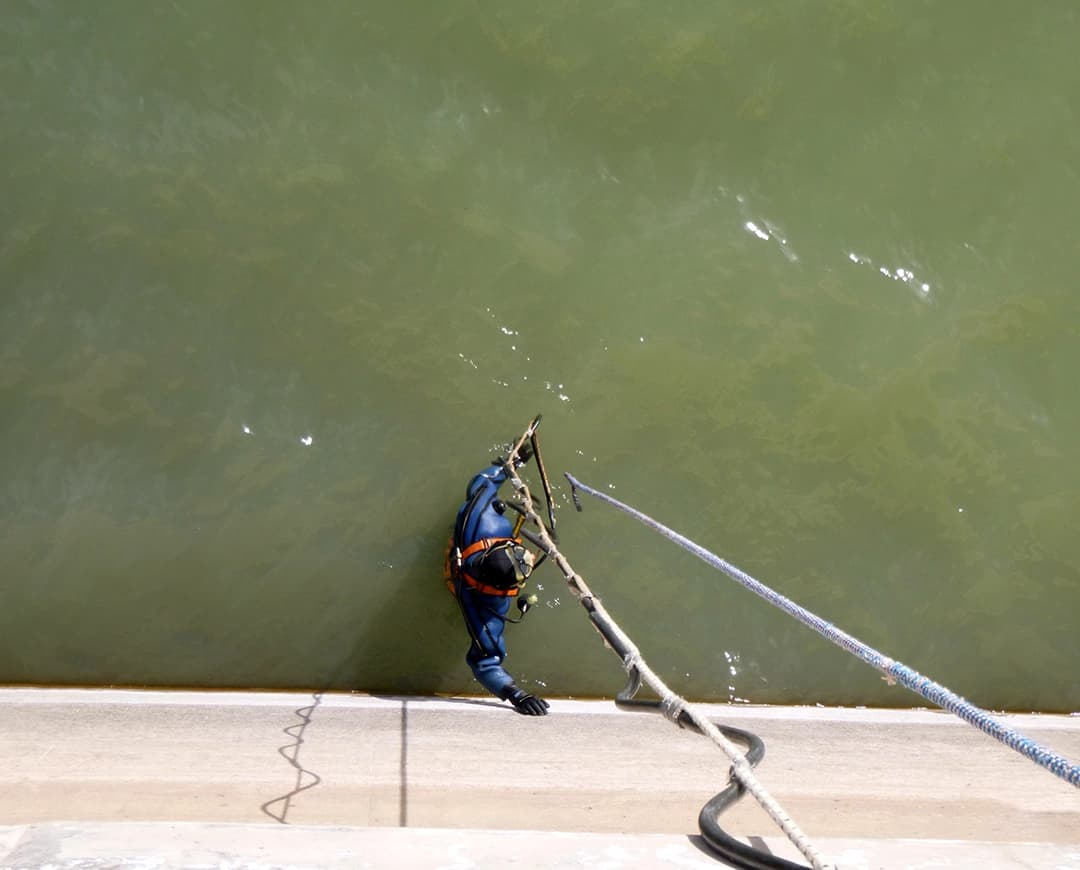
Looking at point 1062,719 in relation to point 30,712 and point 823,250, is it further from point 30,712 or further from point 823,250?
point 30,712

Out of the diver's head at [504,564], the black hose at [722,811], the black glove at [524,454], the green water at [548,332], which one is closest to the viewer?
the black hose at [722,811]

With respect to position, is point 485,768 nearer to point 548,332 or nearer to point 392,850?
point 548,332

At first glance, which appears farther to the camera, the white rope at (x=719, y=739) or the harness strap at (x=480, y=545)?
the harness strap at (x=480, y=545)

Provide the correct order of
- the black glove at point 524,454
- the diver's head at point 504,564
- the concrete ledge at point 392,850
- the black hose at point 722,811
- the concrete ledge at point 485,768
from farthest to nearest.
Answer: the black glove at point 524,454
the diver's head at point 504,564
the concrete ledge at point 485,768
the black hose at point 722,811
the concrete ledge at point 392,850

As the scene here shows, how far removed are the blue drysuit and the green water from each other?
9.2 inches

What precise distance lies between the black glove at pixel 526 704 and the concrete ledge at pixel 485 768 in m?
0.04

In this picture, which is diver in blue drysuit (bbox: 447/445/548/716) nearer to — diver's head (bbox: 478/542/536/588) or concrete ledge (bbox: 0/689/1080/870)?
diver's head (bbox: 478/542/536/588)

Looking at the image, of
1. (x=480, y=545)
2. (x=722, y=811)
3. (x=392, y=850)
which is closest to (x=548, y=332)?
(x=480, y=545)

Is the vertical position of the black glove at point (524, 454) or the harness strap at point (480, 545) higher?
the black glove at point (524, 454)

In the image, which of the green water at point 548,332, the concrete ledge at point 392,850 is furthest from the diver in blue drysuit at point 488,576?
the concrete ledge at point 392,850

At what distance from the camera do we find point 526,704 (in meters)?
3.84

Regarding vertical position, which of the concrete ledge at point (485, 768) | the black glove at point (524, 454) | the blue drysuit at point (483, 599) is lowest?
the concrete ledge at point (485, 768)

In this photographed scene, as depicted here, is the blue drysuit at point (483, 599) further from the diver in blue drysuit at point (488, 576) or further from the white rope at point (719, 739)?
the white rope at point (719, 739)

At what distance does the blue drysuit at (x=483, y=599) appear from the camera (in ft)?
12.7
